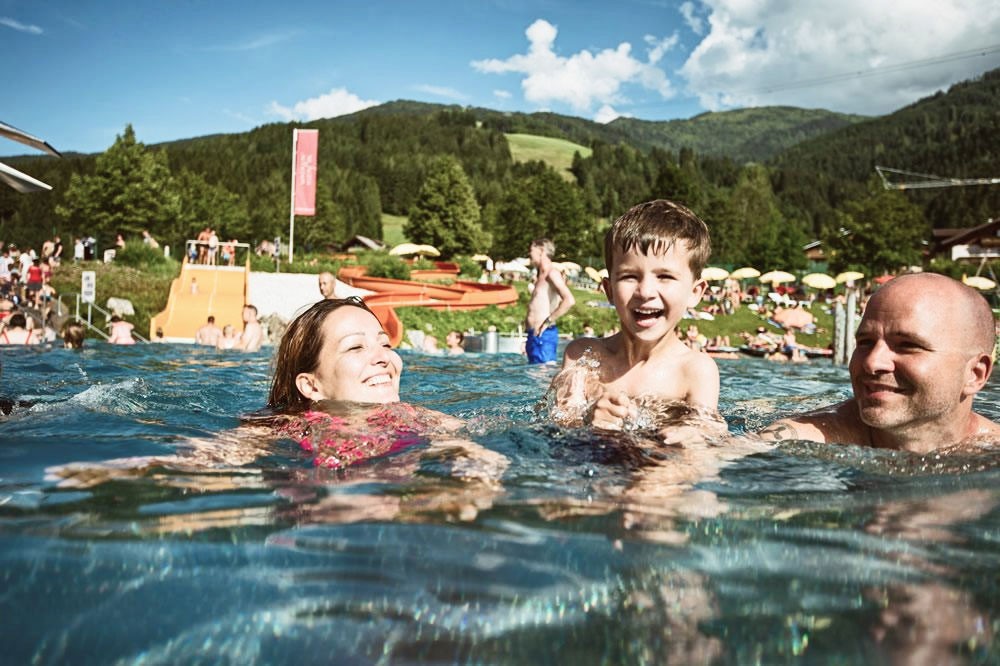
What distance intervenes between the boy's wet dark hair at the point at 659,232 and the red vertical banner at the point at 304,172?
1262 inches

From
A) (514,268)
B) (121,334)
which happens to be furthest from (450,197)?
(121,334)

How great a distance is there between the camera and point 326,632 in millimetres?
1375

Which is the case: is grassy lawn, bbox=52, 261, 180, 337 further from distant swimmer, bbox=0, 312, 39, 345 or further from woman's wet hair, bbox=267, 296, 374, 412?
woman's wet hair, bbox=267, 296, 374, 412

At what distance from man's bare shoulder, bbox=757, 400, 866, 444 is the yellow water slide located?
59.1 ft

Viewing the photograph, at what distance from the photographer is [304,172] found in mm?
34812

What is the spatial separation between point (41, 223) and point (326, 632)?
82.8m

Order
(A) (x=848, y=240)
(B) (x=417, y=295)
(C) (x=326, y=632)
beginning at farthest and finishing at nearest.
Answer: (A) (x=848, y=240) → (B) (x=417, y=295) → (C) (x=326, y=632)

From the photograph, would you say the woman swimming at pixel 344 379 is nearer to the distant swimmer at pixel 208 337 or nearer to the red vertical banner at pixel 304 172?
the distant swimmer at pixel 208 337

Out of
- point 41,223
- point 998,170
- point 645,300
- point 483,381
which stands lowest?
point 483,381

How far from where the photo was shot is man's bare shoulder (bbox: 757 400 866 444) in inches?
Result: 133

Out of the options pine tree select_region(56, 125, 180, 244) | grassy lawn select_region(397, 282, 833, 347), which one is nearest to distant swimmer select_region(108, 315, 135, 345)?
grassy lawn select_region(397, 282, 833, 347)

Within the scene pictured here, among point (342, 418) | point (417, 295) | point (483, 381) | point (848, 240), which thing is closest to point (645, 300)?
point (342, 418)

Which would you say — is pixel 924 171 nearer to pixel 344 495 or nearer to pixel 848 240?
pixel 848 240

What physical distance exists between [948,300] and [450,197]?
77767mm
